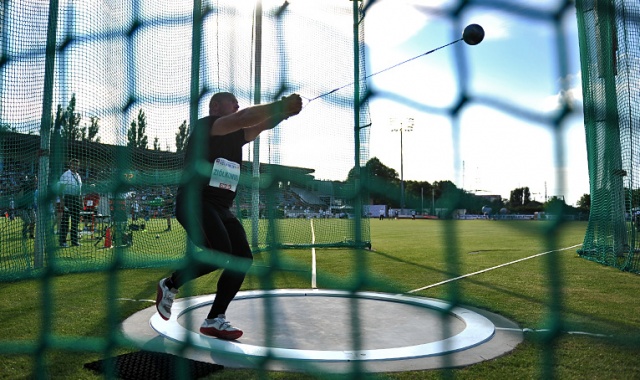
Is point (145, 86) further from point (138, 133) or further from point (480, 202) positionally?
point (480, 202)

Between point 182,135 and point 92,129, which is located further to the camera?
point 92,129

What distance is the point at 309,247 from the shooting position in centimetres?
898

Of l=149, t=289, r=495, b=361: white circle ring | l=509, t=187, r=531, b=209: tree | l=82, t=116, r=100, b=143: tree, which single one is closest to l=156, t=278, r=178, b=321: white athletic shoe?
l=149, t=289, r=495, b=361: white circle ring

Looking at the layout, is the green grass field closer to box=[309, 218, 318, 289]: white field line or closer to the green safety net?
box=[309, 218, 318, 289]: white field line

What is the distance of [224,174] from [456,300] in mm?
1514

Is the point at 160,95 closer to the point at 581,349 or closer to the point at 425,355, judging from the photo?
the point at 425,355

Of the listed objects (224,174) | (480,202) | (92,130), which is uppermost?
(92,130)

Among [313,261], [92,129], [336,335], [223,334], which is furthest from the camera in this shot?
[313,261]

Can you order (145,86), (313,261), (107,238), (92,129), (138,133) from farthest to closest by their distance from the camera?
(107,238), (313,261), (92,129), (138,133), (145,86)

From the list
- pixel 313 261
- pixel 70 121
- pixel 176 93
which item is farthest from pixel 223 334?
pixel 313 261

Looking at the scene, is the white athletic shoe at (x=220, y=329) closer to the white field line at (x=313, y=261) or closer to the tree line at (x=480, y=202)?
the tree line at (x=480, y=202)

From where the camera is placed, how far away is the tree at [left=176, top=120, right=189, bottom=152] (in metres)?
3.71

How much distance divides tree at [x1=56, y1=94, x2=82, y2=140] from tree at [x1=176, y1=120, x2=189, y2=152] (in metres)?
0.83

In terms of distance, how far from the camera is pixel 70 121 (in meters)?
4.16
